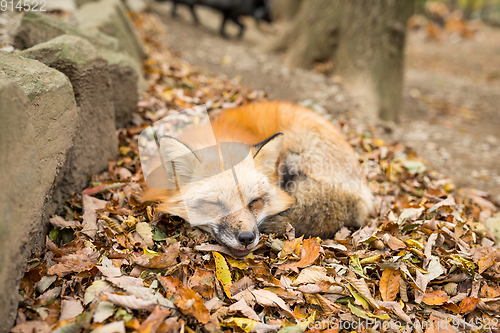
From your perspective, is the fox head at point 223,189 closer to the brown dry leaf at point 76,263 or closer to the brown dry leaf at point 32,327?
the brown dry leaf at point 76,263

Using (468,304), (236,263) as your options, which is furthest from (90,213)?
(468,304)

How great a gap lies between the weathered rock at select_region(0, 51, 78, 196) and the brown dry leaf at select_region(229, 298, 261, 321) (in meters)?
1.49

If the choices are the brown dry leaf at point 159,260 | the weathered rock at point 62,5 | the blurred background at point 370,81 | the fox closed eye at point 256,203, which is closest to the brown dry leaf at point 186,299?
the brown dry leaf at point 159,260

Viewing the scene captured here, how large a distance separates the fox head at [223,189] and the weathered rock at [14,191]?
846mm

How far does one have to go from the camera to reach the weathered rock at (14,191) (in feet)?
5.19

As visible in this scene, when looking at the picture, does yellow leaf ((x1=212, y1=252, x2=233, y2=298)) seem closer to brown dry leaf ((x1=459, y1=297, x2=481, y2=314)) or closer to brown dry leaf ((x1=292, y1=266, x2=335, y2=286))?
brown dry leaf ((x1=292, y1=266, x2=335, y2=286))

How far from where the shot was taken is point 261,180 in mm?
2596

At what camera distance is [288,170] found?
9.95ft

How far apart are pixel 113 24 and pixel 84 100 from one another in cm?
255

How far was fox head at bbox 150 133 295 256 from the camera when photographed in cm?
234

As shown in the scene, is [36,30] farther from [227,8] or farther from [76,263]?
[227,8]

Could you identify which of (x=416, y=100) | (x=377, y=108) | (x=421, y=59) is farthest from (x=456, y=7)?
(x=377, y=108)

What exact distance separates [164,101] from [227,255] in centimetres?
270

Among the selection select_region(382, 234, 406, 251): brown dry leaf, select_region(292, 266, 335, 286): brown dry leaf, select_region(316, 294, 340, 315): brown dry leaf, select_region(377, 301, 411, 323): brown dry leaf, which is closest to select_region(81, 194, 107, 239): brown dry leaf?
select_region(292, 266, 335, 286): brown dry leaf
